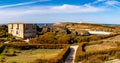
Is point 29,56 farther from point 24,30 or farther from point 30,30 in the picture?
point 30,30

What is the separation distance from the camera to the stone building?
56.4 metres

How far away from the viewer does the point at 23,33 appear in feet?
185

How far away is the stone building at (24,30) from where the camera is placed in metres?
56.4

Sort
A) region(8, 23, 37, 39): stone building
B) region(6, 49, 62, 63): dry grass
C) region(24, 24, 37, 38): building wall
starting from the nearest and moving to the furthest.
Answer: region(6, 49, 62, 63): dry grass → region(8, 23, 37, 39): stone building → region(24, 24, 37, 38): building wall

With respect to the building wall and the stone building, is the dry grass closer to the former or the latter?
the stone building

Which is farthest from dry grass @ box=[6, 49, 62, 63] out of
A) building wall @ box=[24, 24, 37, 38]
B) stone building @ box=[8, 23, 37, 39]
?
building wall @ box=[24, 24, 37, 38]

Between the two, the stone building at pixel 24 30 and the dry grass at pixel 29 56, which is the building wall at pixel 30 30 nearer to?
the stone building at pixel 24 30

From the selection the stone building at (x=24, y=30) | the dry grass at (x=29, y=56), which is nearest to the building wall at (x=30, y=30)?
the stone building at (x=24, y=30)

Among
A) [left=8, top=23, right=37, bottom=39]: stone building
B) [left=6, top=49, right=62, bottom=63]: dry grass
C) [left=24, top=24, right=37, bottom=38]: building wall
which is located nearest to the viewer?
[left=6, top=49, right=62, bottom=63]: dry grass

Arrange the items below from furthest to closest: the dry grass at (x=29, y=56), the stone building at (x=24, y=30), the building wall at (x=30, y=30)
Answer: the building wall at (x=30, y=30)
the stone building at (x=24, y=30)
the dry grass at (x=29, y=56)

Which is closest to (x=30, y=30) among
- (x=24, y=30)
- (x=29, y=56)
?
(x=24, y=30)

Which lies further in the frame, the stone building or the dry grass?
the stone building

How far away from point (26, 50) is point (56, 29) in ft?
65.3

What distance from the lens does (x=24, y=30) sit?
56.4m
